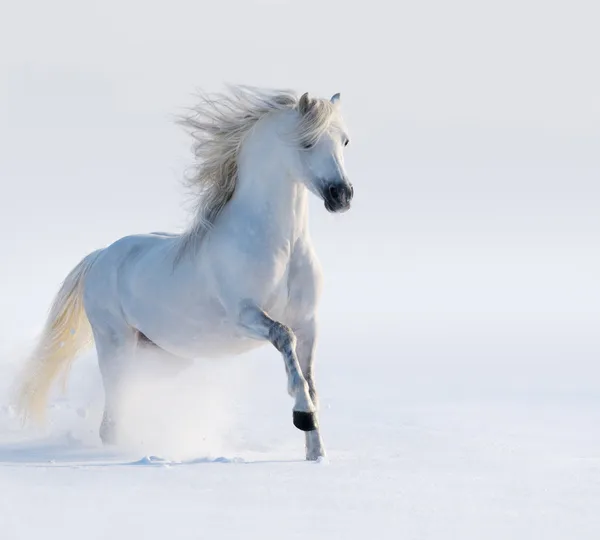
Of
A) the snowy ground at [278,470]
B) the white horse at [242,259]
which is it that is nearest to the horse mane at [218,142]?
the white horse at [242,259]

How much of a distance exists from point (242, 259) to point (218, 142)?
0.93 meters

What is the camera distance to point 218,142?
6.48 metres

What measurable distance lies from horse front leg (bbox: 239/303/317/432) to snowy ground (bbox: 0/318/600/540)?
0.95ft

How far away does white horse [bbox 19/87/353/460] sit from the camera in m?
5.84

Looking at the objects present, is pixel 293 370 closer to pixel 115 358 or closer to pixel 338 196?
pixel 338 196

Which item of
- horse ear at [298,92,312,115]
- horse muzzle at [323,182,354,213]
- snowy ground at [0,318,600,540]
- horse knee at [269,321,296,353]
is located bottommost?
snowy ground at [0,318,600,540]

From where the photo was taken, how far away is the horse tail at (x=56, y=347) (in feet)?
25.1

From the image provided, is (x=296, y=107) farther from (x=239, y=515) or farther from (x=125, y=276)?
(x=239, y=515)

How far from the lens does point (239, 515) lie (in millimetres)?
3947

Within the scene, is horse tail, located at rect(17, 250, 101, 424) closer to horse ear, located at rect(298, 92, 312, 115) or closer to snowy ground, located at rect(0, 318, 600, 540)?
snowy ground, located at rect(0, 318, 600, 540)

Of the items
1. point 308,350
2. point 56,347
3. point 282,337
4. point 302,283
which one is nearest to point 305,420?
point 282,337

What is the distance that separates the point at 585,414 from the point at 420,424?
9.21ft

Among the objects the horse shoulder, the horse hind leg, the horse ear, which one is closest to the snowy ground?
the horse hind leg

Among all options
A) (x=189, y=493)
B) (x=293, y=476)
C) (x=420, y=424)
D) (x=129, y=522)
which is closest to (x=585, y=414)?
(x=420, y=424)
